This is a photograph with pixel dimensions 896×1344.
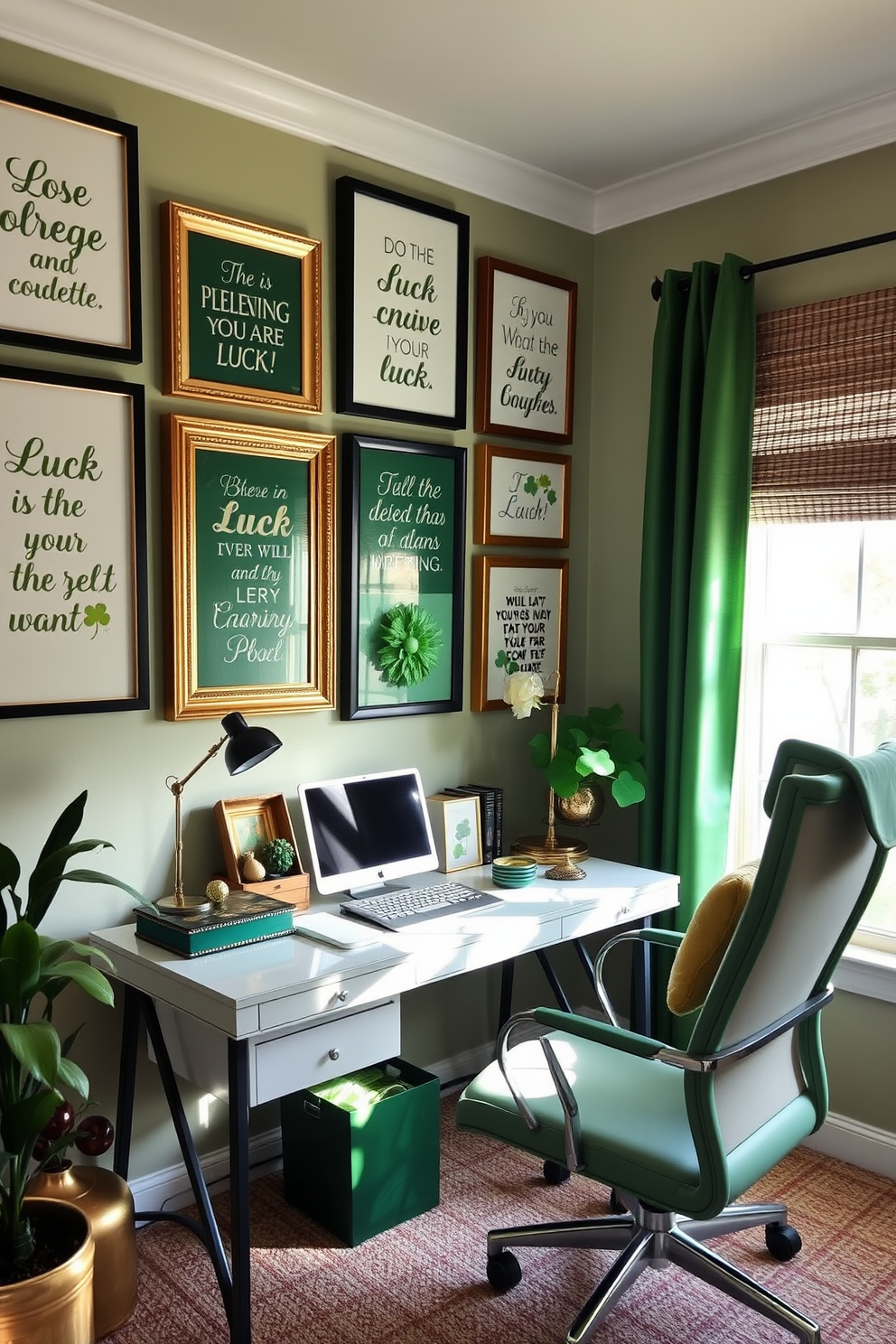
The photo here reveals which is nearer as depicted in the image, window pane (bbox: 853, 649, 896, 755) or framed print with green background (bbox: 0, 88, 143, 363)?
framed print with green background (bbox: 0, 88, 143, 363)

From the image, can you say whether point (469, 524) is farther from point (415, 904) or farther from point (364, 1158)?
point (364, 1158)

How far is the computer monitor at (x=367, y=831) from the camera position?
8.60 feet

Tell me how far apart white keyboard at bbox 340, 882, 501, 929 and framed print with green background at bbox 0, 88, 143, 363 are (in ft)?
4.44

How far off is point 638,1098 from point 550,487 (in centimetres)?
189

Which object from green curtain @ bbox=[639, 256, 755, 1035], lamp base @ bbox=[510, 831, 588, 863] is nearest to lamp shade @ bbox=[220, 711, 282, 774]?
lamp base @ bbox=[510, 831, 588, 863]

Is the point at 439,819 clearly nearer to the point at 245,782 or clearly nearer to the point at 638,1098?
the point at 245,782

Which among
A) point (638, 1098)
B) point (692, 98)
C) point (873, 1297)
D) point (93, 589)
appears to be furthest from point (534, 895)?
point (692, 98)

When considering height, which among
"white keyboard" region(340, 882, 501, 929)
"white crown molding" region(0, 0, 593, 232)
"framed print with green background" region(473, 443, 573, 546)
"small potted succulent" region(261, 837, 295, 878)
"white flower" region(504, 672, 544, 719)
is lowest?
"white keyboard" region(340, 882, 501, 929)

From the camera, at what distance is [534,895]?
9.12ft

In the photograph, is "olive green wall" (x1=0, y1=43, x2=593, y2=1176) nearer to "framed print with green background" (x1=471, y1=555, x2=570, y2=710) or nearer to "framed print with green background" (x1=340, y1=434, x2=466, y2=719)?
"framed print with green background" (x1=340, y1=434, x2=466, y2=719)

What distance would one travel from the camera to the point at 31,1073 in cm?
183

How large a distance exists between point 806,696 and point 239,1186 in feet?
6.46

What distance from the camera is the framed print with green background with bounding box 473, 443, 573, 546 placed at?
3.22 meters

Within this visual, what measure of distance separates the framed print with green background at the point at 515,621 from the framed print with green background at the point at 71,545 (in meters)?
1.08
